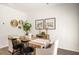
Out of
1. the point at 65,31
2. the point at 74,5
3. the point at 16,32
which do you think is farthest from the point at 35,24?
the point at 74,5

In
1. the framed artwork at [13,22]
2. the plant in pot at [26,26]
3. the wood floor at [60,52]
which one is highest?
the framed artwork at [13,22]

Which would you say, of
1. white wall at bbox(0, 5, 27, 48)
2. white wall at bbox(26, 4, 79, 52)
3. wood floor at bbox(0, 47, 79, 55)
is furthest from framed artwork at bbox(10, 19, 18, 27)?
wood floor at bbox(0, 47, 79, 55)

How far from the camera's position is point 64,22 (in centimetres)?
135

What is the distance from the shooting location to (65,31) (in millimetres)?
1354

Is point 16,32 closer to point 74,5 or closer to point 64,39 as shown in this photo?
point 64,39

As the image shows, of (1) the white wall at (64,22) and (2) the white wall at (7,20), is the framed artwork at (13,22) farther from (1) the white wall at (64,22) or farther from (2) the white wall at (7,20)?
(1) the white wall at (64,22)

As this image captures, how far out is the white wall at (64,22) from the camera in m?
1.33

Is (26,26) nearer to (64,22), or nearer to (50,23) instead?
(50,23)

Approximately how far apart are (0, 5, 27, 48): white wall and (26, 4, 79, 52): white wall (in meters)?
0.17

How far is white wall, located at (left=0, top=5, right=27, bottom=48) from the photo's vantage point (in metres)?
1.31

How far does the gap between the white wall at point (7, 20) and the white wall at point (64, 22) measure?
0.55 ft

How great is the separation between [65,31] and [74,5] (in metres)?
0.36

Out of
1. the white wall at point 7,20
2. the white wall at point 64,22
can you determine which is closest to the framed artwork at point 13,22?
the white wall at point 7,20

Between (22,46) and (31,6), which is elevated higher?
(31,6)
